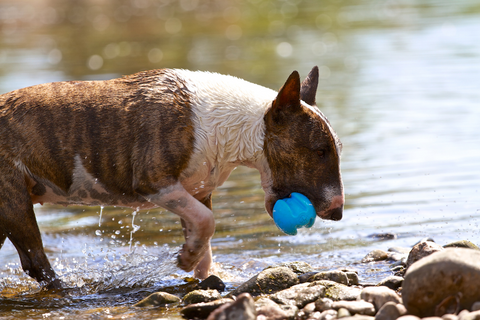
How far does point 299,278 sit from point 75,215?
172 inches

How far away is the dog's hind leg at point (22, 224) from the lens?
598cm

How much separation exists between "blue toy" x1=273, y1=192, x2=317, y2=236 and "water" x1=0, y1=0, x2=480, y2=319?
82 cm

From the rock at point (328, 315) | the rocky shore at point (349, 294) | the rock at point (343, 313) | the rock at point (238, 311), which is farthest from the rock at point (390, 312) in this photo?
the rock at point (238, 311)

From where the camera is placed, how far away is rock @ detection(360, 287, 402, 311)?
488cm

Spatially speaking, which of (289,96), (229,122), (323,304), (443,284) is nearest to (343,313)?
A: (323,304)

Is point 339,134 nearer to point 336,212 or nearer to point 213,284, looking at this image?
point 336,212

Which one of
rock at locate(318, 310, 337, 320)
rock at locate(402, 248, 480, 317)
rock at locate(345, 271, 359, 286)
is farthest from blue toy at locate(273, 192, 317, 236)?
rock at locate(402, 248, 480, 317)

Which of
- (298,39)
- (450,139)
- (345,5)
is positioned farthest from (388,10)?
(450,139)

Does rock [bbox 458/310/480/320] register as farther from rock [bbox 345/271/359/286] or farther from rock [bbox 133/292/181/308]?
rock [bbox 133/292/181/308]

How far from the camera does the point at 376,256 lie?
659 cm

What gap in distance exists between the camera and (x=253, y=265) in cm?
680

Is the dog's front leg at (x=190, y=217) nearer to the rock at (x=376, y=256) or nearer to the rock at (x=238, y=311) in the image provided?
the rock at (x=238, y=311)

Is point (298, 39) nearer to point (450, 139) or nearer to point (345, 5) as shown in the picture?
point (345, 5)

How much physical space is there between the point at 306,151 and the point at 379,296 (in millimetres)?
1493
